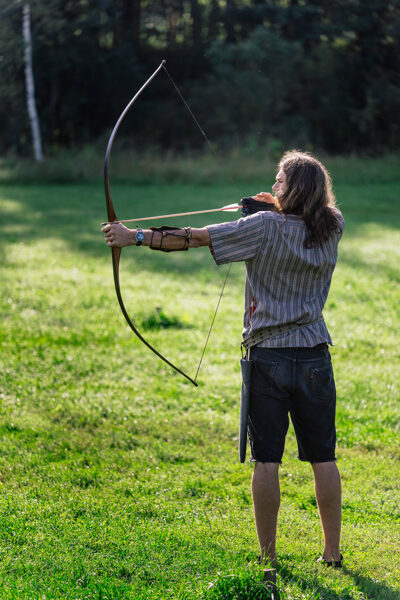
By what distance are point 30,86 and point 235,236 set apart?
30368 mm

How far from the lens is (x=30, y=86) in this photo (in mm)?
31156

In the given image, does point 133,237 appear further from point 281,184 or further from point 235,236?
point 281,184

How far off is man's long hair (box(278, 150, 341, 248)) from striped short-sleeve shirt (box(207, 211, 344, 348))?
40mm

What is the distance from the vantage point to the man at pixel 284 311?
300 centimetres

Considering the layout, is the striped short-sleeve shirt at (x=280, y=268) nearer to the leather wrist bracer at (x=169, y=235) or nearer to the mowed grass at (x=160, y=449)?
the leather wrist bracer at (x=169, y=235)

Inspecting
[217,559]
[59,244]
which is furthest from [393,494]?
[59,244]

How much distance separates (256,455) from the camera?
Answer: 3100 millimetres

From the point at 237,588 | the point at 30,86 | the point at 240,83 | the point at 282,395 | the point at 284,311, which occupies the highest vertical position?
the point at 240,83

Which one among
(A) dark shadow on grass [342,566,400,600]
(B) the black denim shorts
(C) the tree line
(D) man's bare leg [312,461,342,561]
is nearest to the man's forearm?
(B) the black denim shorts

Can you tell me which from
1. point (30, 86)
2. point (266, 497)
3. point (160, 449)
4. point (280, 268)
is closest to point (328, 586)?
point (266, 497)

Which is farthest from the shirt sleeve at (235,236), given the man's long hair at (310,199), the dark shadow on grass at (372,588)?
the dark shadow on grass at (372,588)

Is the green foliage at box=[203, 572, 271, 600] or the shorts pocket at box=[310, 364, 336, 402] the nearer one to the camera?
the green foliage at box=[203, 572, 271, 600]

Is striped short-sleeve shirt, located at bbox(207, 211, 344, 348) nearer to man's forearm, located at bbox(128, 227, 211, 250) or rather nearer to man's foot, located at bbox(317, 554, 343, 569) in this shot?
man's forearm, located at bbox(128, 227, 211, 250)

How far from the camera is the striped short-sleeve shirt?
9.80 feet
